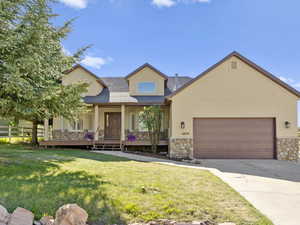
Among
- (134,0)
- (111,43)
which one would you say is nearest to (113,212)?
(134,0)

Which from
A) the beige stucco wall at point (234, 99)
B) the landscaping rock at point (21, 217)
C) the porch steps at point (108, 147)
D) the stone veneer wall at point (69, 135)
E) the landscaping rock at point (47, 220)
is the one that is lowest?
the porch steps at point (108, 147)

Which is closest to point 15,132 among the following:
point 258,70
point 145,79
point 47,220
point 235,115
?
point 145,79

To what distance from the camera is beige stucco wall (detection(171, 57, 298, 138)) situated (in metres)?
11.0

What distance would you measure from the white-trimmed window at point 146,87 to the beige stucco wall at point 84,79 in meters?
3.24

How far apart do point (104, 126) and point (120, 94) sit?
2807 mm

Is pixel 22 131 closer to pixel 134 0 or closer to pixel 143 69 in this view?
pixel 143 69

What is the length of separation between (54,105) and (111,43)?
9712 mm

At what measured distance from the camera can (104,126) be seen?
1487 cm

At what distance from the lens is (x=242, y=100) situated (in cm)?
1112

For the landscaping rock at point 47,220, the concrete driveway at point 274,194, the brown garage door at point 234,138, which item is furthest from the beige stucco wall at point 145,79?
the landscaping rock at point 47,220

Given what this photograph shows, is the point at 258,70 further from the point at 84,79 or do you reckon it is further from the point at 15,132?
the point at 15,132

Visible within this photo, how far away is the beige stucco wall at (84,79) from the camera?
14711mm

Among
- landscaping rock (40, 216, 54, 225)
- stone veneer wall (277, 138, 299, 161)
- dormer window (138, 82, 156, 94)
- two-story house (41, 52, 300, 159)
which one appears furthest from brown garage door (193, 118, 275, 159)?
landscaping rock (40, 216, 54, 225)

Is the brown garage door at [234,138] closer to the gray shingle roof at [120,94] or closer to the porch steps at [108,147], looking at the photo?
the gray shingle roof at [120,94]
